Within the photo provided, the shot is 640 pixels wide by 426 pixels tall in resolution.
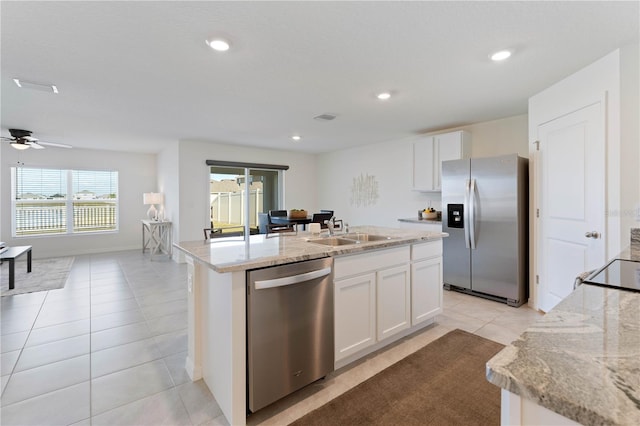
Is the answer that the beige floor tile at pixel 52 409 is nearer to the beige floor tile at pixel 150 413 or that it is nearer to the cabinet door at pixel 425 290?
the beige floor tile at pixel 150 413

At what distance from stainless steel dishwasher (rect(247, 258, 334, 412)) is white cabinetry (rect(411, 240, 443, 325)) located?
3.29 feet

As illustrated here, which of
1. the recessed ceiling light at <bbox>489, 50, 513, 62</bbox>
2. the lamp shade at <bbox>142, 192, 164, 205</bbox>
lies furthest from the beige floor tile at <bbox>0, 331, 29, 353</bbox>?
the recessed ceiling light at <bbox>489, 50, 513, 62</bbox>

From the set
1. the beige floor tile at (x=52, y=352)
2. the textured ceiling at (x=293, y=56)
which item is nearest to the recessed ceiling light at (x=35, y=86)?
the textured ceiling at (x=293, y=56)

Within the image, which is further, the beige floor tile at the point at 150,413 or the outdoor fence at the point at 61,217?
the outdoor fence at the point at 61,217

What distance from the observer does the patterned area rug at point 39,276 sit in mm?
4094

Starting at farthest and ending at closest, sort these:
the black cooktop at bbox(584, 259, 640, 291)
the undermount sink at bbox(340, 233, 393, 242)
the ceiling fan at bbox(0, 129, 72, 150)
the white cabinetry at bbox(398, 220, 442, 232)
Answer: the ceiling fan at bbox(0, 129, 72, 150)
the white cabinetry at bbox(398, 220, 442, 232)
the undermount sink at bbox(340, 233, 393, 242)
the black cooktop at bbox(584, 259, 640, 291)

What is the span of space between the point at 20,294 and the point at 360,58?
5.03 meters

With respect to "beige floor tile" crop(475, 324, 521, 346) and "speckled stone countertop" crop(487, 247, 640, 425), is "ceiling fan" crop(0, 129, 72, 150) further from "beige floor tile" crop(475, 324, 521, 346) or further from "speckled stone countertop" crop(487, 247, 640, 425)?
"beige floor tile" crop(475, 324, 521, 346)

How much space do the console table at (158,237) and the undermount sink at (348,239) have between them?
4806mm

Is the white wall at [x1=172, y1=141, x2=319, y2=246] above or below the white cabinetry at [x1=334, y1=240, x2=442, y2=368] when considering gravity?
above

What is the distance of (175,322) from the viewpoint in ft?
9.93

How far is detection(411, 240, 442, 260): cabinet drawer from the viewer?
8.70 feet

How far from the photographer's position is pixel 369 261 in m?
2.28

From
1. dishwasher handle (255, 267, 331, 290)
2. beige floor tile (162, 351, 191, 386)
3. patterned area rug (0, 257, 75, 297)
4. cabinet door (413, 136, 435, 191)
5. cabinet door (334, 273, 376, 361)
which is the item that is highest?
cabinet door (413, 136, 435, 191)
